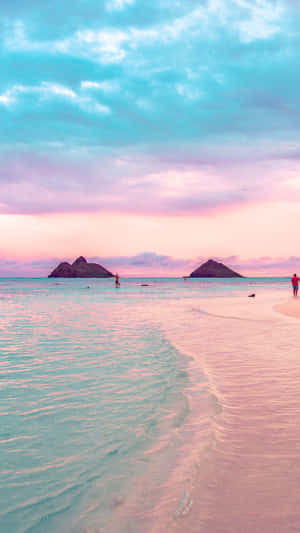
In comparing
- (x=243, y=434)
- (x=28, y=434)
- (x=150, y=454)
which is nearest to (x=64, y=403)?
(x=28, y=434)

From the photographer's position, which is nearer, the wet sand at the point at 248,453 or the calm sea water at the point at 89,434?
the wet sand at the point at 248,453

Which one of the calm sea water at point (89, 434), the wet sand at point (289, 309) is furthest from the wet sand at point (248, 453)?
the wet sand at point (289, 309)

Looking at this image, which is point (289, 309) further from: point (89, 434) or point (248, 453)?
point (89, 434)

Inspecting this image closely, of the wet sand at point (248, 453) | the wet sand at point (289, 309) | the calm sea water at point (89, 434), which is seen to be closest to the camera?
the wet sand at point (248, 453)

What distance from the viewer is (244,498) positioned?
13.1ft

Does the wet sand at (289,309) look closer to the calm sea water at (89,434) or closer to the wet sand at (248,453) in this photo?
the wet sand at (248,453)

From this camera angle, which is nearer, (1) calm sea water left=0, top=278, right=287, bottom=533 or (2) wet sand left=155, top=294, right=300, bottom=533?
(2) wet sand left=155, top=294, right=300, bottom=533

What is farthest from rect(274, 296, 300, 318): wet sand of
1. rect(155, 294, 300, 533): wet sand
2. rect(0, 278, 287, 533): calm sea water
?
rect(0, 278, 287, 533): calm sea water

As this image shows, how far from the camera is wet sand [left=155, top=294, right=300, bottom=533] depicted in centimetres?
366

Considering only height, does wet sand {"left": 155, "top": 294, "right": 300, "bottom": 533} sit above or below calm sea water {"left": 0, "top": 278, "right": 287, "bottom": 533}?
above

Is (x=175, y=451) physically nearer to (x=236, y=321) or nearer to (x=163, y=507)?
(x=163, y=507)

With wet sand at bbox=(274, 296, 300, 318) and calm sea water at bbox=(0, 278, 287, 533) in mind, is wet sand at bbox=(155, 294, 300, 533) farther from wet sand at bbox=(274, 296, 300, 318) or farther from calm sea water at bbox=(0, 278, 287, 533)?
wet sand at bbox=(274, 296, 300, 318)

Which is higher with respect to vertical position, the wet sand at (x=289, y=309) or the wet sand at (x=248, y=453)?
the wet sand at (x=248, y=453)

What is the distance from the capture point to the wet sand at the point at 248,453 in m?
3.66
